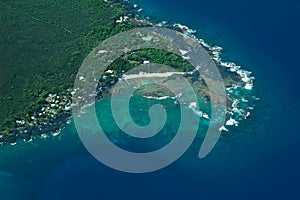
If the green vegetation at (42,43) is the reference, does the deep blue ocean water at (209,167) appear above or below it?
below

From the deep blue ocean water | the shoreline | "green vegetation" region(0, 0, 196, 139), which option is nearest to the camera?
the deep blue ocean water

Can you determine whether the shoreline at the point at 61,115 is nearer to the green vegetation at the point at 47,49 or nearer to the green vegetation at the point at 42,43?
the green vegetation at the point at 47,49

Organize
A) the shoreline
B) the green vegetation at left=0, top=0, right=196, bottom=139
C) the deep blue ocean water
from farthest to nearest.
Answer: the green vegetation at left=0, top=0, right=196, bottom=139
the shoreline
the deep blue ocean water

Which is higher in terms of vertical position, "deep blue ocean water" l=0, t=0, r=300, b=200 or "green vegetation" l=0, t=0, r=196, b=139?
"green vegetation" l=0, t=0, r=196, b=139

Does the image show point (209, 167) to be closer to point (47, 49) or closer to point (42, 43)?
point (47, 49)

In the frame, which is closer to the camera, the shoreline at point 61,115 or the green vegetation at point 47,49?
the shoreline at point 61,115

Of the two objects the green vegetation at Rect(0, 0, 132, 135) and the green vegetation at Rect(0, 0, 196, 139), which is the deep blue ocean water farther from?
the green vegetation at Rect(0, 0, 132, 135)

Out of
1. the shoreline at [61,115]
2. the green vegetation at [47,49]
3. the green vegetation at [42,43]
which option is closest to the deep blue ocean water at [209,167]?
the shoreline at [61,115]

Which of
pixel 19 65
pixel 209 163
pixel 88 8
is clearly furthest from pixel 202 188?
pixel 88 8

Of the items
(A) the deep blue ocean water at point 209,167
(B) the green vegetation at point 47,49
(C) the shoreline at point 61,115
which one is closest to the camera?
(A) the deep blue ocean water at point 209,167

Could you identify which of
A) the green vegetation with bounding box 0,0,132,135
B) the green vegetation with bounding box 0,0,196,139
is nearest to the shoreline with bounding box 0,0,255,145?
the green vegetation with bounding box 0,0,196,139
